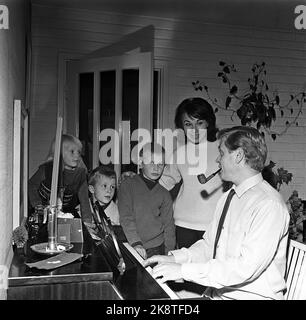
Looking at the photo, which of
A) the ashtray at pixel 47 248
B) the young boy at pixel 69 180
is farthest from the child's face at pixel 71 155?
the ashtray at pixel 47 248

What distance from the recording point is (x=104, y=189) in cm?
176

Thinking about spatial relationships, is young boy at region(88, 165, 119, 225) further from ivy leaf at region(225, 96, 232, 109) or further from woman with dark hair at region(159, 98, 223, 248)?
ivy leaf at region(225, 96, 232, 109)

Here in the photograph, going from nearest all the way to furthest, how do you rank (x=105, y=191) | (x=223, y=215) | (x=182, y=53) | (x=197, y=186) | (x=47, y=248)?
1. (x=47, y=248)
2. (x=223, y=215)
3. (x=105, y=191)
4. (x=197, y=186)
5. (x=182, y=53)

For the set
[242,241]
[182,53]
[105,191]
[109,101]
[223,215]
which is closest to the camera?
[242,241]

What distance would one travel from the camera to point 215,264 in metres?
0.92

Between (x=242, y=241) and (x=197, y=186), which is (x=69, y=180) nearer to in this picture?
(x=197, y=186)

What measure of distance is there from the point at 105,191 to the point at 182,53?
3.57ft

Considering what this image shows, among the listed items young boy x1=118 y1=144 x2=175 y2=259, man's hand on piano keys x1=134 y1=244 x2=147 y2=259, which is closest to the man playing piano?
man's hand on piano keys x1=134 y1=244 x2=147 y2=259

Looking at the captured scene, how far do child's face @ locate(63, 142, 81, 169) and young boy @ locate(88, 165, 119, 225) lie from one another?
23cm

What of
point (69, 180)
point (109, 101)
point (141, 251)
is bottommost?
point (141, 251)

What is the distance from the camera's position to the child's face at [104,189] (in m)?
1.74

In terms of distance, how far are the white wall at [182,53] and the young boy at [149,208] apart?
59cm

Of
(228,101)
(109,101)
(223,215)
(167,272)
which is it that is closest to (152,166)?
(109,101)

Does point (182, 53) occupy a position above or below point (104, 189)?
above
